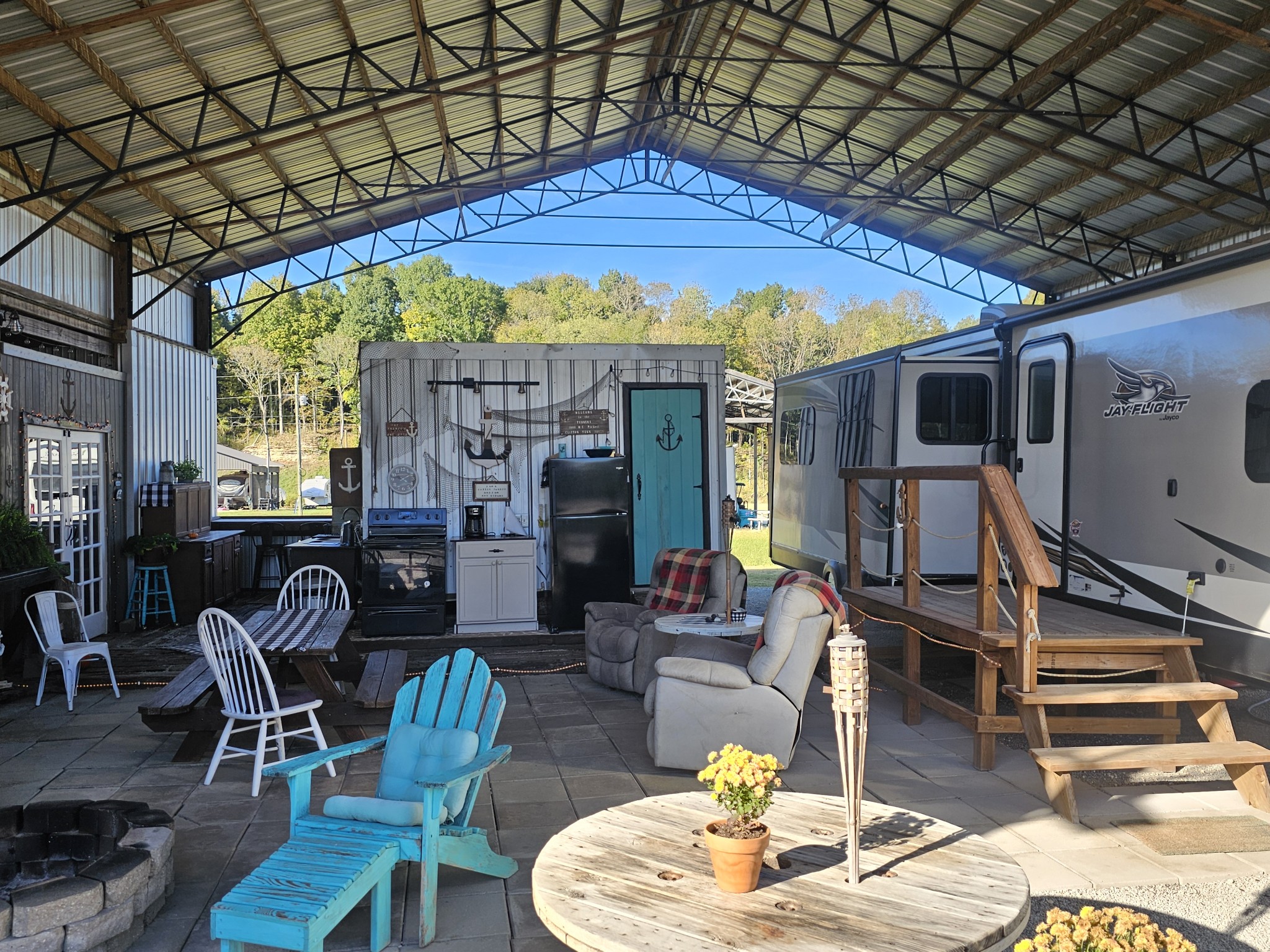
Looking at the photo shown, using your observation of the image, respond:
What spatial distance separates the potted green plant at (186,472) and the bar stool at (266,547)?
3.52 ft

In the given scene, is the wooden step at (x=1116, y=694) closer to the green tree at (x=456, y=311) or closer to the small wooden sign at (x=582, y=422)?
the small wooden sign at (x=582, y=422)

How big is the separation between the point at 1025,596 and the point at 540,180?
12.4 meters

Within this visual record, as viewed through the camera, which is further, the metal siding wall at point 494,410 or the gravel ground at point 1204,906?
the metal siding wall at point 494,410

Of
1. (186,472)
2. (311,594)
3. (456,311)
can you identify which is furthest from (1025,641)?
(456,311)

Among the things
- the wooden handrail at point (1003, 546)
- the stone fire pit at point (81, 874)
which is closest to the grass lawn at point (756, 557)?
the wooden handrail at point (1003, 546)

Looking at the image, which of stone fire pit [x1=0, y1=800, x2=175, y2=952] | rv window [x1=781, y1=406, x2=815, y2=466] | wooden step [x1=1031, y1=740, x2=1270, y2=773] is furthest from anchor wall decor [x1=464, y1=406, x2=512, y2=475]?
wooden step [x1=1031, y1=740, x2=1270, y2=773]

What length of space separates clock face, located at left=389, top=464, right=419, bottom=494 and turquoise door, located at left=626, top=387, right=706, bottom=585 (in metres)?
2.10

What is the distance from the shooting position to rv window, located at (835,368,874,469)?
26.0 feet

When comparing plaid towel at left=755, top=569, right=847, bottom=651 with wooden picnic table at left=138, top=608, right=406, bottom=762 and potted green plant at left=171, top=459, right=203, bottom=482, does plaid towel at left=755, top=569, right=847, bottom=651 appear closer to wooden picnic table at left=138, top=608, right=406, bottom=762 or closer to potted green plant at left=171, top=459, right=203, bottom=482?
wooden picnic table at left=138, top=608, right=406, bottom=762

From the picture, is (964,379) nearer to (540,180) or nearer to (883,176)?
(883,176)

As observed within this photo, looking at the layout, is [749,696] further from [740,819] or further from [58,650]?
[58,650]

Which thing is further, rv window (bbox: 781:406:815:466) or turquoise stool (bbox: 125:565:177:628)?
turquoise stool (bbox: 125:565:177:628)

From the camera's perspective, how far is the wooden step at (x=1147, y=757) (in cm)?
427

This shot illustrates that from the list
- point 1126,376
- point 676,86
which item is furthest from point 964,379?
point 676,86
